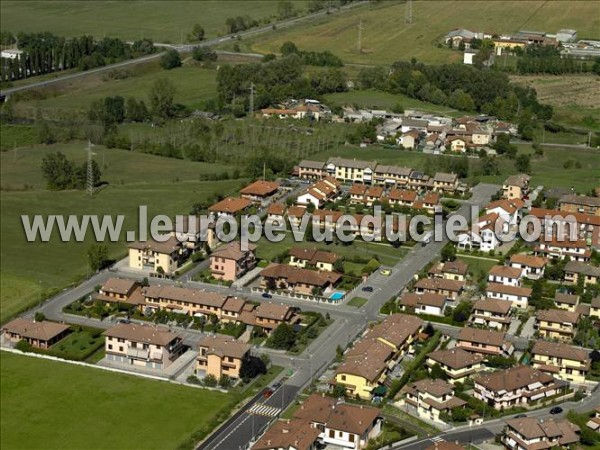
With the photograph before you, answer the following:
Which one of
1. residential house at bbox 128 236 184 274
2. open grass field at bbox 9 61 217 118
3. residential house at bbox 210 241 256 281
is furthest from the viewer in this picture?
open grass field at bbox 9 61 217 118

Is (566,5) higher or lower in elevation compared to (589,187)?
higher

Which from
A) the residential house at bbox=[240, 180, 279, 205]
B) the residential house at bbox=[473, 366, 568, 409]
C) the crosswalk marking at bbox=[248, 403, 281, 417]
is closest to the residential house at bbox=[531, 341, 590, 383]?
the residential house at bbox=[473, 366, 568, 409]

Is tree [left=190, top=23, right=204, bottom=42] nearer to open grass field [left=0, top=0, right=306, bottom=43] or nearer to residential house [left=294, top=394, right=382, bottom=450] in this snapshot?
open grass field [left=0, top=0, right=306, bottom=43]

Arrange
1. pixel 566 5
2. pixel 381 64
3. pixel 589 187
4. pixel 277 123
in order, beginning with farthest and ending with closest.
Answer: pixel 566 5, pixel 381 64, pixel 277 123, pixel 589 187

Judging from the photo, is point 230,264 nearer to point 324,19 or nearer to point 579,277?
point 579,277

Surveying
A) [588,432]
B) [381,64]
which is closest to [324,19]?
[381,64]

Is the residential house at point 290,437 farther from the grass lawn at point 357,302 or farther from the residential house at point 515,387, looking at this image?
the grass lawn at point 357,302

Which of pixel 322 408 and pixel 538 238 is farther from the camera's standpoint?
pixel 538 238
